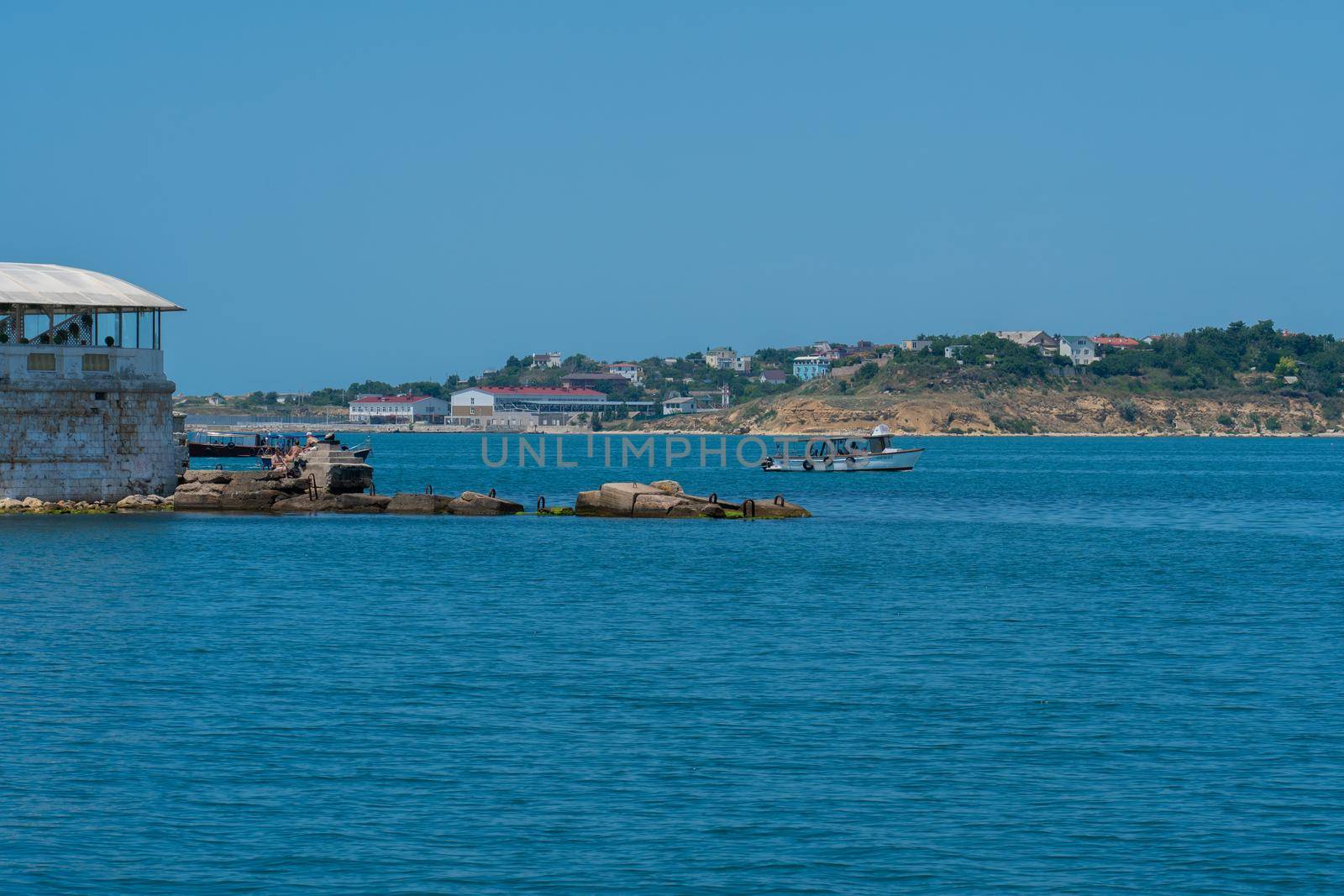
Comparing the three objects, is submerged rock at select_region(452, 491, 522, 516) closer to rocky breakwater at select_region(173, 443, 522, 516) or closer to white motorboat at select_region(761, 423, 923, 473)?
rocky breakwater at select_region(173, 443, 522, 516)

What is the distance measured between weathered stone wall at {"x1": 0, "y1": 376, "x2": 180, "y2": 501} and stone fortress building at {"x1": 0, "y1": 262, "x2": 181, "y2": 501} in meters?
0.03

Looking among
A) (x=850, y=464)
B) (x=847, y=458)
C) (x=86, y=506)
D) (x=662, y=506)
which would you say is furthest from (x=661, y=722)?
(x=850, y=464)

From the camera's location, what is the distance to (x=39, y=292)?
47.9m

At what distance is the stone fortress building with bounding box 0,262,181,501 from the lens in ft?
155

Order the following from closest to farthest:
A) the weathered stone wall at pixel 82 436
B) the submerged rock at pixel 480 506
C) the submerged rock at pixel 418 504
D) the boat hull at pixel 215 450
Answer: the weathered stone wall at pixel 82 436
the submerged rock at pixel 418 504
the submerged rock at pixel 480 506
the boat hull at pixel 215 450

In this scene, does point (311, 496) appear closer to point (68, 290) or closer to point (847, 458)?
point (68, 290)

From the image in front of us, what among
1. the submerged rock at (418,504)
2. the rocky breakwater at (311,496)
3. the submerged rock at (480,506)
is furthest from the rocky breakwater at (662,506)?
the submerged rock at (418,504)

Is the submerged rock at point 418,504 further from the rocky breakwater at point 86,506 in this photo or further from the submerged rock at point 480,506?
the rocky breakwater at point 86,506

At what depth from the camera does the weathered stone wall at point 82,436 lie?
1852 inches

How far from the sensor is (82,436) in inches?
1891

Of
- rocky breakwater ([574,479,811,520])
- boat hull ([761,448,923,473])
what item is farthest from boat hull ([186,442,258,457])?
rocky breakwater ([574,479,811,520])

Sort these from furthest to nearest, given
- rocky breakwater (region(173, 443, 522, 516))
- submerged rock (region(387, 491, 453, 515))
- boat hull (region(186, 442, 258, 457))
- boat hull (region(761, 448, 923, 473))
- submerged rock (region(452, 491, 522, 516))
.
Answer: boat hull (region(186, 442, 258, 457)) < boat hull (region(761, 448, 923, 473)) < submerged rock (region(452, 491, 522, 516)) < submerged rock (region(387, 491, 453, 515)) < rocky breakwater (region(173, 443, 522, 516))

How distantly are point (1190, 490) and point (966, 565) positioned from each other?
1849 inches

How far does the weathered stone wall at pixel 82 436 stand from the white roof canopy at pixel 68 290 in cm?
243
